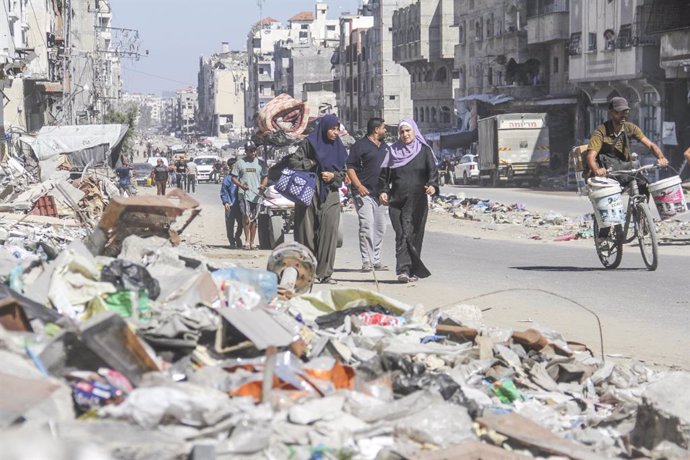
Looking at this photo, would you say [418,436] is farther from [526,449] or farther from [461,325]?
[461,325]

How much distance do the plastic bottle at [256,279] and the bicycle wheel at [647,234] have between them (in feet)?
17.2

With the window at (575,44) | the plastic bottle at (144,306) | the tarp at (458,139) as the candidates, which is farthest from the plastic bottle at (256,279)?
the tarp at (458,139)

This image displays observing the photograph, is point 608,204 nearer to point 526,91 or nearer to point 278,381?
point 278,381

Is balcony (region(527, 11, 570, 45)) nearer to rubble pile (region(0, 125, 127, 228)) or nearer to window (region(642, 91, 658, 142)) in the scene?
window (region(642, 91, 658, 142))

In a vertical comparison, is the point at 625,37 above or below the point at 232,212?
above

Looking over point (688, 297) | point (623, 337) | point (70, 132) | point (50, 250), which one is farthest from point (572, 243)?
point (70, 132)

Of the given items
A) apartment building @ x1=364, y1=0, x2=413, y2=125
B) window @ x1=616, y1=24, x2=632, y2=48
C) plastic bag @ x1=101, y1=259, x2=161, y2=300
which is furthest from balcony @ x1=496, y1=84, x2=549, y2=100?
plastic bag @ x1=101, y1=259, x2=161, y2=300

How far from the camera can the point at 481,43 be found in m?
73.2

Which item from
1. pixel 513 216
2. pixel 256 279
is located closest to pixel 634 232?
pixel 256 279

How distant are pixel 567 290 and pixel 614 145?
1921 millimetres

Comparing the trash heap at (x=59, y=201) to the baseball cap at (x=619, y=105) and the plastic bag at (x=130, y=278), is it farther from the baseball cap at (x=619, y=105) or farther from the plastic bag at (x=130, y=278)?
the plastic bag at (x=130, y=278)

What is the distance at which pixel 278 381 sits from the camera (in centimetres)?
617

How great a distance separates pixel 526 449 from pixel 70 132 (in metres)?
40.4

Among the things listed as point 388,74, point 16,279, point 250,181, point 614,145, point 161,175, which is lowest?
point 161,175
